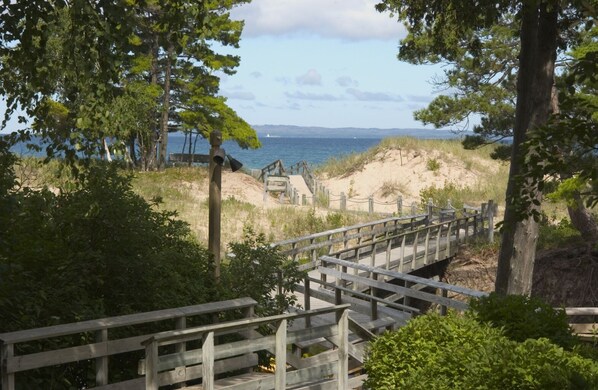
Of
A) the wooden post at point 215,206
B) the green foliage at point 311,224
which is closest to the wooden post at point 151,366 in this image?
the wooden post at point 215,206

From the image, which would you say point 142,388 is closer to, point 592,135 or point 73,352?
point 73,352

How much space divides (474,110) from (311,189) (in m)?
23.4

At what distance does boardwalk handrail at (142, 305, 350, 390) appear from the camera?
27.5 ft

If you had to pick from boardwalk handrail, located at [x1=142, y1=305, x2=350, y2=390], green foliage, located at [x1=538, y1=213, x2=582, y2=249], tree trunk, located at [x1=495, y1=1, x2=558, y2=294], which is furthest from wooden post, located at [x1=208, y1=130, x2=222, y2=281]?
green foliage, located at [x1=538, y1=213, x2=582, y2=249]

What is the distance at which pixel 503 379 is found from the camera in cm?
916

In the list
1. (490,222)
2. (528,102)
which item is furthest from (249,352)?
(490,222)

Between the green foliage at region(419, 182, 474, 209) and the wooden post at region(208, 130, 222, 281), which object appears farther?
the green foliage at region(419, 182, 474, 209)

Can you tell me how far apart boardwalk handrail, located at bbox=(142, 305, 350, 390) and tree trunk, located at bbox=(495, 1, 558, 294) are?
19.8 ft

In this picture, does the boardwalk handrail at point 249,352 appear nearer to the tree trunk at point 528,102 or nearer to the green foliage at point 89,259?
the green foliage at point 89,259

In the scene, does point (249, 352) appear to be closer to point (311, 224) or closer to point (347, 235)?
point (347, 235)

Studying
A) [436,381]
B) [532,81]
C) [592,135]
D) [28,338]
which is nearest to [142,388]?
[28,338]

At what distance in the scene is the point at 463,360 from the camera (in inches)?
395

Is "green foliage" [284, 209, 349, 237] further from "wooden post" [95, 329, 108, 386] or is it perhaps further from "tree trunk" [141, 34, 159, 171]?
"wooden post" [95, 329, 108, 386]

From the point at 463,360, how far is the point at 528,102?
301 inches
